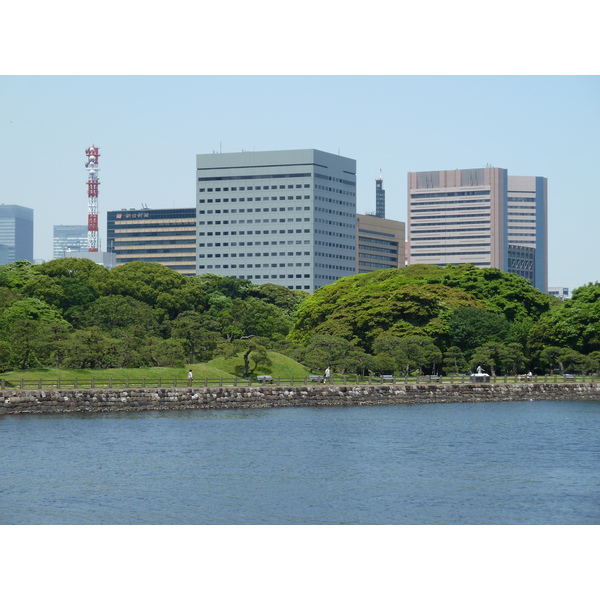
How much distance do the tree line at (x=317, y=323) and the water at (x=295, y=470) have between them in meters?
9.67

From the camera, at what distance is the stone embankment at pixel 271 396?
52031 mm

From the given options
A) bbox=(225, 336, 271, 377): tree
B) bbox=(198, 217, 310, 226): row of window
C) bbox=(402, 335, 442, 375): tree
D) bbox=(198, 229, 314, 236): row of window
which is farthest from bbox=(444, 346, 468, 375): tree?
bbox=(198, 217, 310, 226): row of window

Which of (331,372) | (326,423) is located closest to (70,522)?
(326,423)

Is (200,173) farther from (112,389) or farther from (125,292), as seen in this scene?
(112,389)

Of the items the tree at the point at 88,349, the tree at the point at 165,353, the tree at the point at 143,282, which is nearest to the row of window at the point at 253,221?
the tree at the point at 143,282

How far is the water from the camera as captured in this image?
25266mm

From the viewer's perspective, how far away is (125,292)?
83.7 metres

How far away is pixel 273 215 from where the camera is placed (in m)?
189

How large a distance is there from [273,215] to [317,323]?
10519 cm

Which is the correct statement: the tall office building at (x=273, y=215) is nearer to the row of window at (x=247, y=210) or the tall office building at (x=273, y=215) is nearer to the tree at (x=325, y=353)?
the row of window at (x=247, y=210)

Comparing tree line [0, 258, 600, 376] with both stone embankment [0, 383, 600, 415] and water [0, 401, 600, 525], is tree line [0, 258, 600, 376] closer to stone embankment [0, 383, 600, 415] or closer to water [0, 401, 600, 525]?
stone embankment [0, 383, 600, 415]

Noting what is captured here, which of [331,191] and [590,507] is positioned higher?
[331,191]

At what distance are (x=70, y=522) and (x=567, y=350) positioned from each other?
58937 mm

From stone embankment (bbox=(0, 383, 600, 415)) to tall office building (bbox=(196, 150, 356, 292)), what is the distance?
115m
